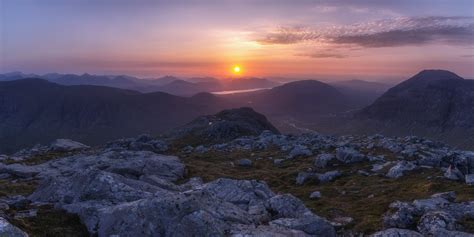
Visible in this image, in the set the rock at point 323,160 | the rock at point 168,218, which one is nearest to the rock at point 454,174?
the rock at point 323,160

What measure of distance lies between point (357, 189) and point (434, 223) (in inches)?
1012

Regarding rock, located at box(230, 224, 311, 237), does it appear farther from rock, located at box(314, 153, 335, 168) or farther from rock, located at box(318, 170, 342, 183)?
rock, located at box(314, 153, 335, 168)

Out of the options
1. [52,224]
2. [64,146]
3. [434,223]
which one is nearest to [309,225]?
[434,223]

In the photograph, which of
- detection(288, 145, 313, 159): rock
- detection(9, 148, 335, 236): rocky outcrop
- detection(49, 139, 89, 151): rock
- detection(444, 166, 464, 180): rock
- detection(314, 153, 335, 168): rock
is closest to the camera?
detection(9, 148, 335, 236): rocky outcrop

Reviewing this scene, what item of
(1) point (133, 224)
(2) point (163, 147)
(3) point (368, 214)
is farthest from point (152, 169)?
(2) point (163, 147)

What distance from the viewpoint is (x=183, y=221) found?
2270 centimetres

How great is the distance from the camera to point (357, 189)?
55219 millimetres

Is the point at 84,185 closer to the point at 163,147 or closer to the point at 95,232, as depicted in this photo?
the point at 95,232

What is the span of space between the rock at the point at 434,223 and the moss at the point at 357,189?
3747mm

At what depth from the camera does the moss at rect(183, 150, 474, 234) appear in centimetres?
4088

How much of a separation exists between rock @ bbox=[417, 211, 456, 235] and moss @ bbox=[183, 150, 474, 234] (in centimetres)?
375

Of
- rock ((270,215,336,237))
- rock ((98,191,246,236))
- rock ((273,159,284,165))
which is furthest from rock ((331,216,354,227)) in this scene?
rock ((273,159,284,165))

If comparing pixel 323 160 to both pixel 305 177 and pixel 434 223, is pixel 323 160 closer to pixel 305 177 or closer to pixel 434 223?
pixel 305 177

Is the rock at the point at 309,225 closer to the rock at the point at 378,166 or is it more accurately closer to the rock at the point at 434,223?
the rock at the point at 434,223
